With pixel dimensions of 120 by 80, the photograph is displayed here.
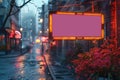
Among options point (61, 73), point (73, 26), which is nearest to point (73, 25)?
point (73, 26)

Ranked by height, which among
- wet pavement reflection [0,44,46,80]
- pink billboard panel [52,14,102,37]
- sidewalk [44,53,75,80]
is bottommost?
wet pavement reflection [0,44,46,80]

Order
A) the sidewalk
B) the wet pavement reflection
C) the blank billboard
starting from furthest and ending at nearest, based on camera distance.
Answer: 1. the wet pavement reflection
2. the sidewalk
3. the blank billboard

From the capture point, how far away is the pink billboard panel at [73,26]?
988cm

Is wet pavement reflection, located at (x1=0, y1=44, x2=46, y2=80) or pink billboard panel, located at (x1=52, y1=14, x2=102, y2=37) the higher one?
pink billboard panel, located at (x1=52, y1=14, x2=102, y2=37)

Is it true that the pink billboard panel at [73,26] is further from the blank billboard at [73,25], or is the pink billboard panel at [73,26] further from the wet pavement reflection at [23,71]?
the wet pavement reflection at [23,71]

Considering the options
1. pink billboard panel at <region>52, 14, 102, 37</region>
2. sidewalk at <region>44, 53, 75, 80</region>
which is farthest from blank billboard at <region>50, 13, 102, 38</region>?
sidewalk at <region>44, 53, 75, 80</region>

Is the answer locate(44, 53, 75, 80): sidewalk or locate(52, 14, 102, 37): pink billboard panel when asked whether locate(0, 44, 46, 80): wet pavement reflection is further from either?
locate(52, 14, 102, 37): pink billboard panel

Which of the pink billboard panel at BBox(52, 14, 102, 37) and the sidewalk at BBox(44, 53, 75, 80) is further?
the sidewalk at BBox(44, 53, 75, 80)

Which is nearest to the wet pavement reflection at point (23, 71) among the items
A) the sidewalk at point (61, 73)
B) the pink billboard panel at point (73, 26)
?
the sidewalk at point (61, 73)

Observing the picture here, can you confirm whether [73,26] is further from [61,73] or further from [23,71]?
[23,71]

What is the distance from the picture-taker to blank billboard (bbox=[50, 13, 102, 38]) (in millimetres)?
9875

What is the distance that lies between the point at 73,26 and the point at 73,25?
35mm

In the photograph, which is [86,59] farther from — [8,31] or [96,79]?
[8,31]

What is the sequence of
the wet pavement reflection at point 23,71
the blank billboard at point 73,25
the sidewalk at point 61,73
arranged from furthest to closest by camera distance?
the wet pavement reflection at point 23,71 → the sidewalk at point 61,73 → the blank billboard at point 73,25
